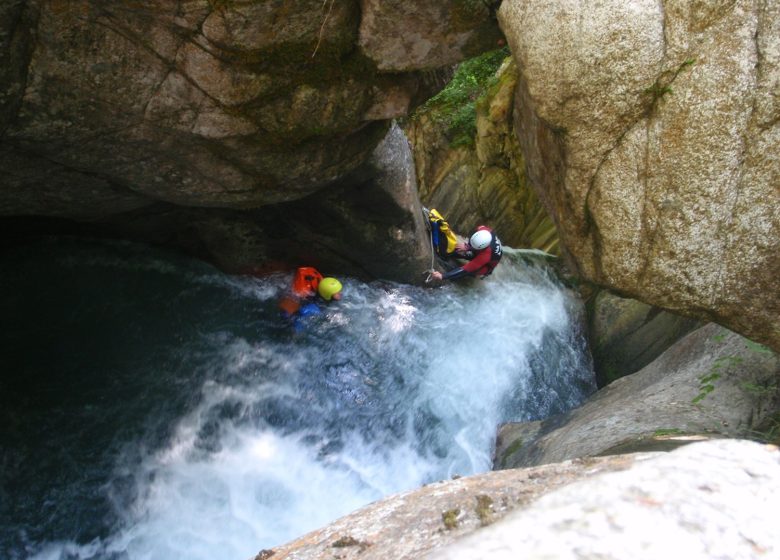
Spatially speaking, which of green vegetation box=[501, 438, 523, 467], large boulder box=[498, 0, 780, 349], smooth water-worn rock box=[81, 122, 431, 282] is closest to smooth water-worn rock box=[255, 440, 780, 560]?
large boulder box=[498, 0, 780, 349]

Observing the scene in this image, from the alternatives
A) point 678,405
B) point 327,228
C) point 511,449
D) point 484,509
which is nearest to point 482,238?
point 327,228

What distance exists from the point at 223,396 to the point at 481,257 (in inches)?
231

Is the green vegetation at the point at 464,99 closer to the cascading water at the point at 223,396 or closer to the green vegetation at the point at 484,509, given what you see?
the cascading water at the point at 223,396

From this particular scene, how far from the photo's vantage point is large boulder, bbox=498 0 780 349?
3793 mm

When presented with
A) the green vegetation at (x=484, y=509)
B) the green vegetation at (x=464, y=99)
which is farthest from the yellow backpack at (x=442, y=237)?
the green vegetation at (x=484, y=509)

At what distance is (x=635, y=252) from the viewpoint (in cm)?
429

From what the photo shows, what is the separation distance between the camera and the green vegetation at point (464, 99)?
13.5 metres

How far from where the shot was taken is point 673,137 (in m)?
4.02

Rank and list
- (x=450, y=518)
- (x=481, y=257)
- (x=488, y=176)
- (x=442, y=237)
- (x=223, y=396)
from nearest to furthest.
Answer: (x=450, y=518), (x=223, y=396), (x=481, y=257), (x=442, y=237), (x=488, y=176)

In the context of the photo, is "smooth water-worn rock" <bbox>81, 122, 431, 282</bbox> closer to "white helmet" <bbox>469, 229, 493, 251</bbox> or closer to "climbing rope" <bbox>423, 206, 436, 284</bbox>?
"climbing rope" <bbox>423, 206, 436, 284</bbox>

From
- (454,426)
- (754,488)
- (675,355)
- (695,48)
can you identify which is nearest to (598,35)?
(695,48)

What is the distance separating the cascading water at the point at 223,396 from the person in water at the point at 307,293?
30 centimetres

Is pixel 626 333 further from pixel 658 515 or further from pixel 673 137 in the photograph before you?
pixel 658 515

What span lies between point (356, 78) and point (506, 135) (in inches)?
278
